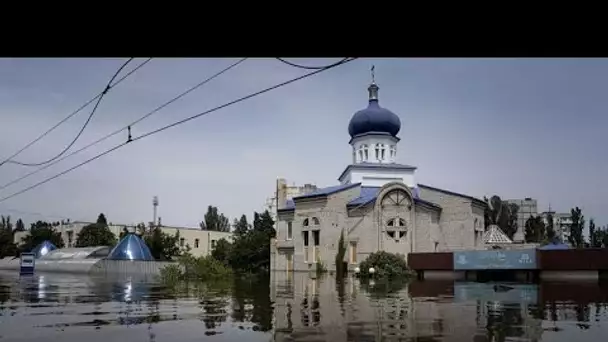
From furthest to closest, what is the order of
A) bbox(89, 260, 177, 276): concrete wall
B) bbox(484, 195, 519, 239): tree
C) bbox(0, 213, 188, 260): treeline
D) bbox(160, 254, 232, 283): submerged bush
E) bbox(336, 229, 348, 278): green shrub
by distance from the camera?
1. bbox(484, 195, 519, 239): tree
2. bbox(0, 213, 188, 260): treeline
3. bbox(336, 229, 348, 278): green shrub
4. bbox(89, 260, 177, 276): concrete wall
5. bbox(160, 254, 232, 283): submerged bush

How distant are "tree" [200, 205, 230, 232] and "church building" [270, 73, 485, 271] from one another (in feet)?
191

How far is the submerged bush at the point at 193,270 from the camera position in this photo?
40750 mm

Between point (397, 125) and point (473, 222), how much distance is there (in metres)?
12.9

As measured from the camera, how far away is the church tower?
64.8 meters

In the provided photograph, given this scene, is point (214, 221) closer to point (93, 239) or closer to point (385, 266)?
point (93, 239)

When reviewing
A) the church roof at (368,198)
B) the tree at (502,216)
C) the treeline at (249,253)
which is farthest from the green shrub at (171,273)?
the tree at (502,216)

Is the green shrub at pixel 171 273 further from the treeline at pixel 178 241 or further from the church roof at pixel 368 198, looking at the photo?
the church roof at pixel 368 198

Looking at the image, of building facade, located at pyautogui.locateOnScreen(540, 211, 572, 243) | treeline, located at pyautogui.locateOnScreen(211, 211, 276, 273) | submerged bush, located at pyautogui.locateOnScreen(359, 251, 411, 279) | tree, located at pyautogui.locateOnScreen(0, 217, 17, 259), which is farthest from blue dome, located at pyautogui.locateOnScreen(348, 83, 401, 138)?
building facade, located at pyautogui.locateOnScreen(540, 211, 572, 243)

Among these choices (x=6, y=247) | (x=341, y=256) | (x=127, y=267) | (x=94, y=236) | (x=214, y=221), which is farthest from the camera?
(x=214, y=221)

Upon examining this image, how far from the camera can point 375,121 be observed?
211 feet

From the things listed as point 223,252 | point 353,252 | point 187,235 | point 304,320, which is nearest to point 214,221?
point 187,235

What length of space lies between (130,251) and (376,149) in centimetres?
2674

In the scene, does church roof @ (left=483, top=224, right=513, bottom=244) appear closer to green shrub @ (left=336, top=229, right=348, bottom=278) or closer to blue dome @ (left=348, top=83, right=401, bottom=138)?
blue dome @ (left=348, top=83, right=401, bottom=138)
